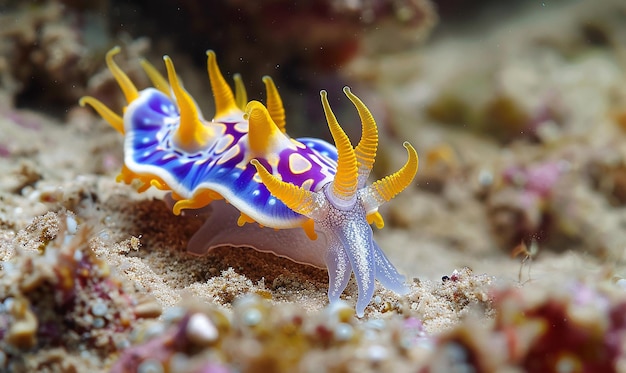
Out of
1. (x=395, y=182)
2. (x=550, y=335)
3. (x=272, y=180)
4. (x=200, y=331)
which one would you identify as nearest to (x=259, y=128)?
(x=272, y=180)

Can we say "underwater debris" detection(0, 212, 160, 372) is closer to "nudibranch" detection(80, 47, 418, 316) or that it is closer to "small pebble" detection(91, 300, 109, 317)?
"small pebble" detection(91, 300, 109, 317)

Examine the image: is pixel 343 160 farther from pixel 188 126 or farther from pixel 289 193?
pixel 188 126

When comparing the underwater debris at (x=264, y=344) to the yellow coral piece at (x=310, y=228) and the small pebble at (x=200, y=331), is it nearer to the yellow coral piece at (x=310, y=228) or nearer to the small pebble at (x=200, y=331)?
the small pebble at (x=200, y=331)

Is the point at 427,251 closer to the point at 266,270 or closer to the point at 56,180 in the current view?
the point at 266,270

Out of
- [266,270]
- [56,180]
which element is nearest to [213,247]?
[266,270]

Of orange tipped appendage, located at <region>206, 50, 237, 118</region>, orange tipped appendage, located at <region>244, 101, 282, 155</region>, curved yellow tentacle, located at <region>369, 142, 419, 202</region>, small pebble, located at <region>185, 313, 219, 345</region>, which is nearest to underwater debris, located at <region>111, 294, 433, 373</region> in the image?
small pebble, located at <region>185, 313, 219, 345</region>
